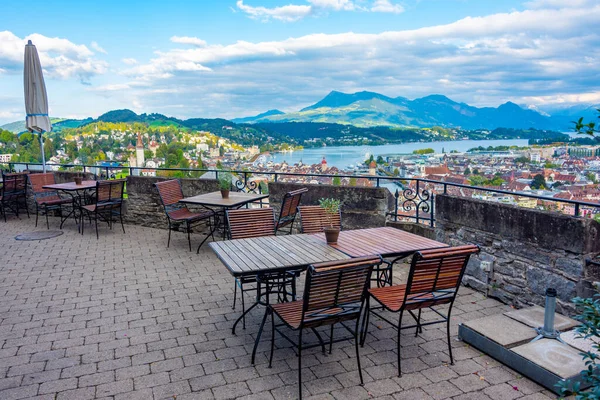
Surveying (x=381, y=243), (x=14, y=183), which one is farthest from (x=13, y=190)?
(x=381, y=243)

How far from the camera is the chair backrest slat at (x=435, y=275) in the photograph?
2918mm

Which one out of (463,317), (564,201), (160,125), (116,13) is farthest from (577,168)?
(160,125)

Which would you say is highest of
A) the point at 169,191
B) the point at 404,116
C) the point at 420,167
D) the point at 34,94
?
the point at 404,116

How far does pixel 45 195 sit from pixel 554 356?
30.7 feet

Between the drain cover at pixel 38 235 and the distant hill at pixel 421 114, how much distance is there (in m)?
10.5

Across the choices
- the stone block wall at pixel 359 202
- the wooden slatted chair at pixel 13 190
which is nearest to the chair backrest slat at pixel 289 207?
the stone block wall at pixel 359 202

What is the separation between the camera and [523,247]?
414 cm

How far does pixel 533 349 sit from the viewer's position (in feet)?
10.3

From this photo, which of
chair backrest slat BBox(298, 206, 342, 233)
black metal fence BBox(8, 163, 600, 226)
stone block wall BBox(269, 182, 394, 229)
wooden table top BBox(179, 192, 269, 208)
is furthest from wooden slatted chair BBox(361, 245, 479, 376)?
wooden table top BBox(179, 192, 269, 208)

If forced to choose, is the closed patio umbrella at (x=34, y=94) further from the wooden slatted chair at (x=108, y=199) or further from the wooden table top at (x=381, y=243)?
the wooden table top at (x=381, y=243)

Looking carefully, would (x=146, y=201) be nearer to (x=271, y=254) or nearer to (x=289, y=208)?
(x=289, y=208)

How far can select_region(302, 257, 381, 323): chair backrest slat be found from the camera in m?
2.62

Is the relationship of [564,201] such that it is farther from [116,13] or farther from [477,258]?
[116,13]

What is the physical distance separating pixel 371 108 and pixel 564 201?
3661cm
